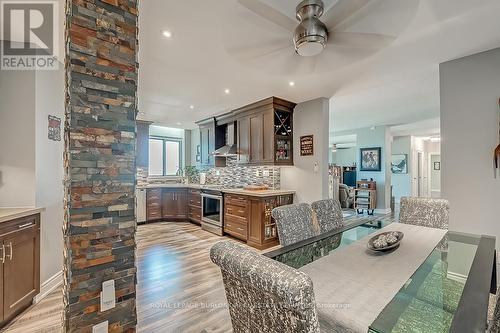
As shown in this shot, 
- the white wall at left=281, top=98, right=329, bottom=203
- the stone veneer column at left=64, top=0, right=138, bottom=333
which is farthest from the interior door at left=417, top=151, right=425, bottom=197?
the stone veneer column at left=64, top=0, right=138, bottom=333

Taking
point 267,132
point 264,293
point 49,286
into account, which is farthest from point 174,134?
point 264,293

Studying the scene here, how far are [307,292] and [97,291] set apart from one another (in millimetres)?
1276

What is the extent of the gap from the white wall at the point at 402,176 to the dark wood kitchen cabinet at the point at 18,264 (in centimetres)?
968

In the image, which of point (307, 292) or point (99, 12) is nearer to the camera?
point (307, 292)

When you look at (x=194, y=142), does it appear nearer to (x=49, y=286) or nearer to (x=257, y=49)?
(x=49, y=286)

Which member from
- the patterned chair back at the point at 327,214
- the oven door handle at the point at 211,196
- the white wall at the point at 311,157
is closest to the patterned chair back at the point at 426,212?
the patterned chair back at the point at 327,214

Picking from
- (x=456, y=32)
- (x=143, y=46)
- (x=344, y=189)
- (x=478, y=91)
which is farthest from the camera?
(x=344, y=189)

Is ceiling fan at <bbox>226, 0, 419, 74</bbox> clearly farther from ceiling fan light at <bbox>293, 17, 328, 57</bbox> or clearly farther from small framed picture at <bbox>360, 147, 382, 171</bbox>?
small framed picture at <bbox>360, 147, 382, 171</bbox>

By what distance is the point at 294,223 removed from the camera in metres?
1.92

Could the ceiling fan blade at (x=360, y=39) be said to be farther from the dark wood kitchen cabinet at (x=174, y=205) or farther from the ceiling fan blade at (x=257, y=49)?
the dark wood kitchen cabinet at (x=174, y=205)

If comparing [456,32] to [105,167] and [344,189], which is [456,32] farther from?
[344,189]

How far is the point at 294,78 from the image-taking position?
3.12m

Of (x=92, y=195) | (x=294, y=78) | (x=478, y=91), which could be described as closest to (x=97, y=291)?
(x=92, y=195)

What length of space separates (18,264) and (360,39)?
135 inches
